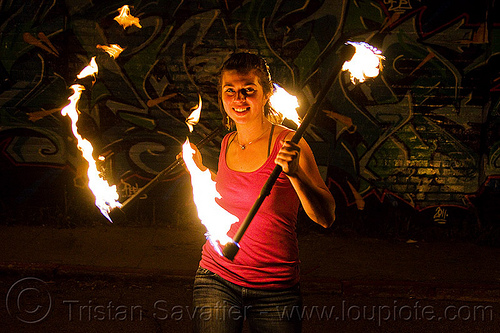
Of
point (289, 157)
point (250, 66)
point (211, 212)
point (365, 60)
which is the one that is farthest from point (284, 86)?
point (289, 157)

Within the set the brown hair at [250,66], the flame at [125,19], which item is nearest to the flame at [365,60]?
the brown hair at [250,66]

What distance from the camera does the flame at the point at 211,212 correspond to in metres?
2.36

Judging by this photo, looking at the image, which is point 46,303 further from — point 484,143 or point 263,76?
point 484,143

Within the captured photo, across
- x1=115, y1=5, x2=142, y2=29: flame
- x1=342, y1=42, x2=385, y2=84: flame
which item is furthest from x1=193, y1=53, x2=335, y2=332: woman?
x1=115, y1=5, x2=142, y2=29: flame

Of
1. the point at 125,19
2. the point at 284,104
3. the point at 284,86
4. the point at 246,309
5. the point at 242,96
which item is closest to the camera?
the point at 246,309

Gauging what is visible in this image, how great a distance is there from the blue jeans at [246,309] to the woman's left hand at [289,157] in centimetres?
61

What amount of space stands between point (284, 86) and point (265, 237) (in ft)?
19.2

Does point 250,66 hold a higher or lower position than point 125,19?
lower

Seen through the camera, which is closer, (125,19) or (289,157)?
(289,157)

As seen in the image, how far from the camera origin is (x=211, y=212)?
7.88 feet

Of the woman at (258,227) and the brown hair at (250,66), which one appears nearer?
the woman at (258,227)

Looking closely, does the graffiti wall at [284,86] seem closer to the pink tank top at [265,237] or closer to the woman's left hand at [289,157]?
the pink tank top at [265,237]

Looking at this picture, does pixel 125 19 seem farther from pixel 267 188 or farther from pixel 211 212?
pixel 267 188

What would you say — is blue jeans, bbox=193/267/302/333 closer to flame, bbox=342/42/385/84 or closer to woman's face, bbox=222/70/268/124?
woman's face, bbox=222/70/268/124
